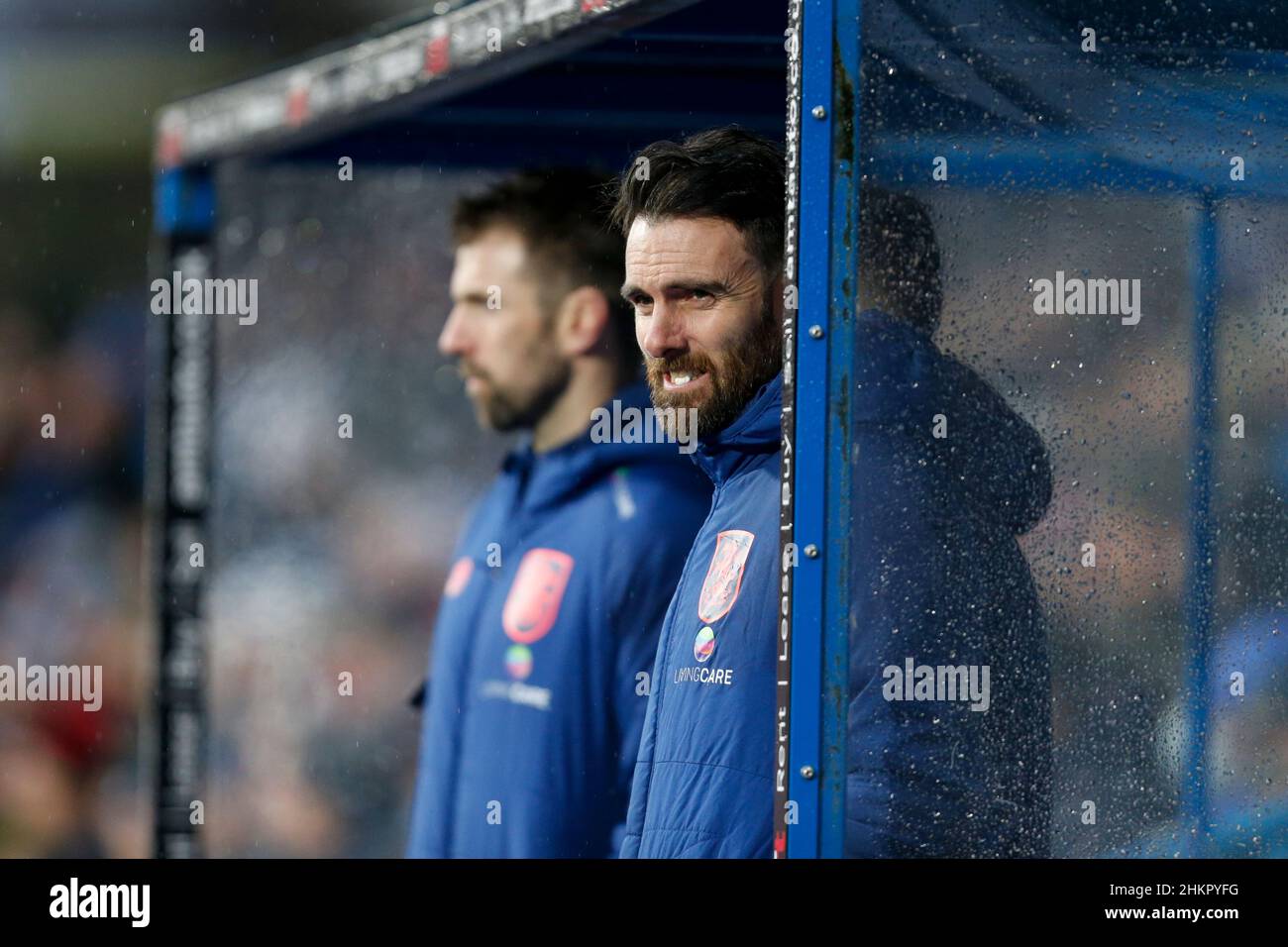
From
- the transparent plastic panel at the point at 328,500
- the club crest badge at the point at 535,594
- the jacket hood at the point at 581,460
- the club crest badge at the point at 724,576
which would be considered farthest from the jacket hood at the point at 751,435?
the transparent plastic panel at the point at 328,500

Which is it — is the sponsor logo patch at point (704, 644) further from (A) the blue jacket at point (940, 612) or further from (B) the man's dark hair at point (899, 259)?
(B) the man's dark hair at point (899, 259)

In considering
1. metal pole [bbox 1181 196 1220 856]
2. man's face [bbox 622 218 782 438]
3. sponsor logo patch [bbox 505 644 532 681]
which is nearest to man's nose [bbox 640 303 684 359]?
man's face [bbox 622 218 782 438]

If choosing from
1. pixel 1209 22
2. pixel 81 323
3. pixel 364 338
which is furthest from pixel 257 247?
pixel 1209 22

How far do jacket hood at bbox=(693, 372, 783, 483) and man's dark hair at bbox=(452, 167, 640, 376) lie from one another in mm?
1374

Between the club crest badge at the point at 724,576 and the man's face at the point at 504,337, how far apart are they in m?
1.58

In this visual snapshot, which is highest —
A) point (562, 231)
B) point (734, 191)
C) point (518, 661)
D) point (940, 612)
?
point (562, 231)

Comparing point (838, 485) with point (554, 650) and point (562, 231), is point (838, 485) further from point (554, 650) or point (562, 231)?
point (562, 231)

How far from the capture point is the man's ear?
3.91 metres

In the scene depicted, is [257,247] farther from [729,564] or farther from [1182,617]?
[1182,617]

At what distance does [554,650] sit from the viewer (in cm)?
373

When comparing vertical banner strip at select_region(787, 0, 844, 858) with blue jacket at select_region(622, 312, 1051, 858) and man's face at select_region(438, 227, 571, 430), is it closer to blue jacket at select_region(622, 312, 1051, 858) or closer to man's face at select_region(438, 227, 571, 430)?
blue jacket at select_region(622, 312, 1051, 858)

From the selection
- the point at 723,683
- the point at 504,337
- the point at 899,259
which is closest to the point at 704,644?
the point at 723,683

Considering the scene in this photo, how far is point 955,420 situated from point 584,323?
5.89 ft

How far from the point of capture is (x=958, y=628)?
2229 millimetres
